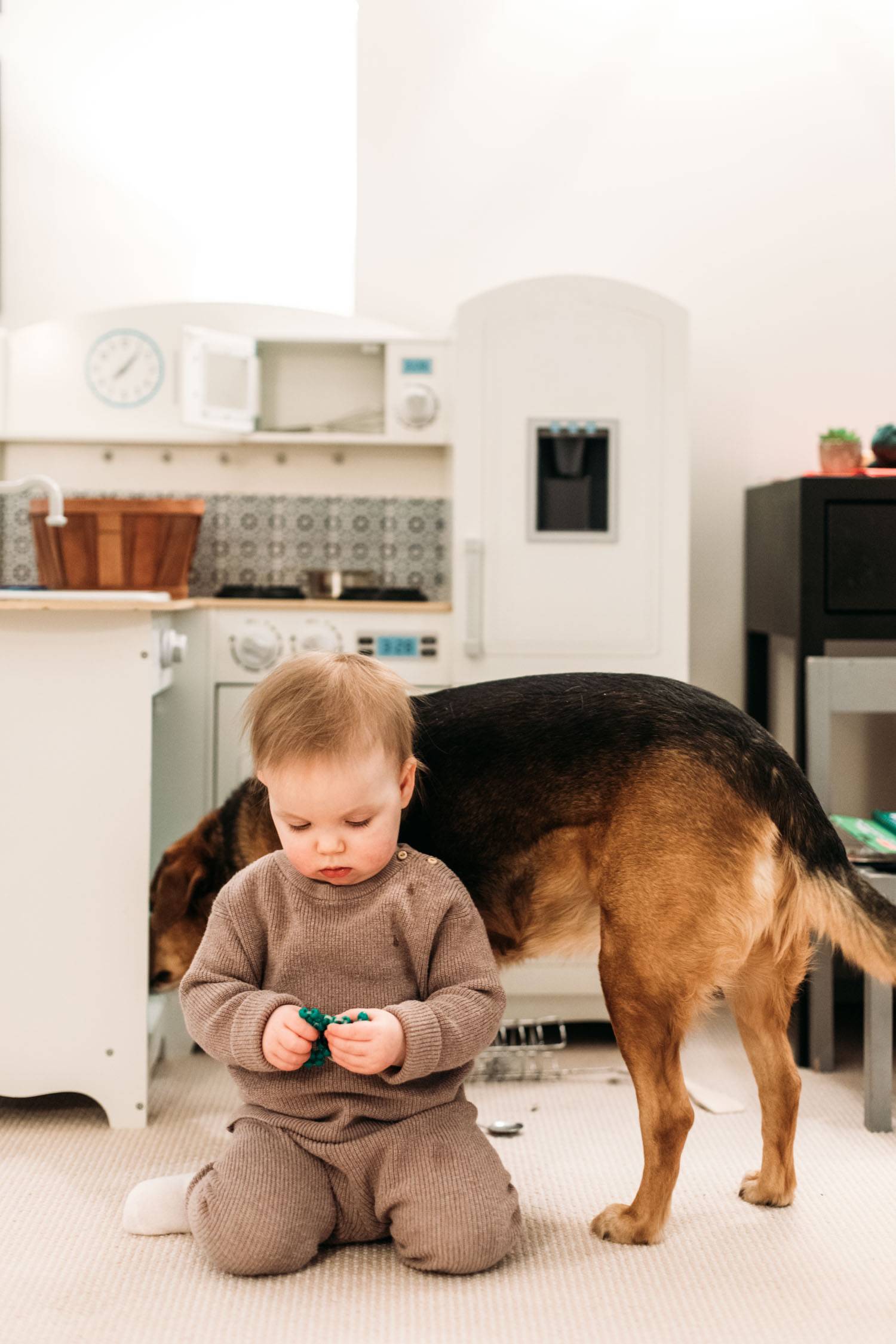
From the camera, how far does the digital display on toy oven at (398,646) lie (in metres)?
2.76

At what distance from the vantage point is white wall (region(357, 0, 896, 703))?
10.4 ft

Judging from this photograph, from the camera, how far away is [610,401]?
107 inches

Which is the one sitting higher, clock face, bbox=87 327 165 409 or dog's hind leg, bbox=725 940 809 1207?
clock face, bbox=87 327 165 409

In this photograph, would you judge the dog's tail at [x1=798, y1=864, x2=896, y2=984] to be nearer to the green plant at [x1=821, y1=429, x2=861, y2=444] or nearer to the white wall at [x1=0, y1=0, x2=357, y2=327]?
the green plant at [x1=821, y1=429, x2=861, y2=444]

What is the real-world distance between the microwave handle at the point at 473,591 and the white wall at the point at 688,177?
737mm

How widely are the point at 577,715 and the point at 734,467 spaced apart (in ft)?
5.27

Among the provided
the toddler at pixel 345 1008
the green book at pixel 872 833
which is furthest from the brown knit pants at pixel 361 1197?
the green book at pixel 872 833

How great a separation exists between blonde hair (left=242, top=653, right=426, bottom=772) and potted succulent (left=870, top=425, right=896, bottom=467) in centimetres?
147

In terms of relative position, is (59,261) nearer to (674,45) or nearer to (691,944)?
(674,45)

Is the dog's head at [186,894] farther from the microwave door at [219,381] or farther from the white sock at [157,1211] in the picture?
the microwave door at [219,381]

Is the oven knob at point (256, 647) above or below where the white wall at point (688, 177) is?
below

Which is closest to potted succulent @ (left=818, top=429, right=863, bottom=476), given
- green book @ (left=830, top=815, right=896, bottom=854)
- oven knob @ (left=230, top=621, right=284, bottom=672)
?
green book @ (left=830, top=815, right=896, bottom=854)

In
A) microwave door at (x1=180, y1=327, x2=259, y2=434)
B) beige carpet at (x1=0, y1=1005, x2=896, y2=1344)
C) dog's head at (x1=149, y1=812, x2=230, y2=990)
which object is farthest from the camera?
microwave door at (x1=180, y1=327, x2=259, y2=434)

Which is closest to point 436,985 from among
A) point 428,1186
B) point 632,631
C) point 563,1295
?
point 428,1186
